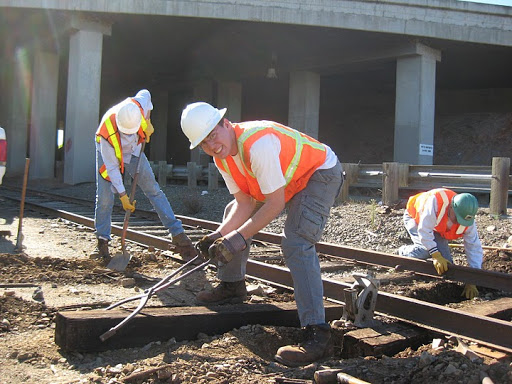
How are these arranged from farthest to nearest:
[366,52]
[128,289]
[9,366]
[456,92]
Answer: [456,92] < [366,52] < [128,289] < [9,366]

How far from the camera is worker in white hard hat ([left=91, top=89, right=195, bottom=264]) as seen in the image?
5.36 meters

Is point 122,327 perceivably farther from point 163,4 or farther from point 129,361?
point 163,4

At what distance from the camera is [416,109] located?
18.6 metres

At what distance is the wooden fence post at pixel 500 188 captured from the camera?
8867mm

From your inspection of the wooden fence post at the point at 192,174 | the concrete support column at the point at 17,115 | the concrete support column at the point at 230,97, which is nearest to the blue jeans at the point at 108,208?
the wooden fence post at the point at 192,174

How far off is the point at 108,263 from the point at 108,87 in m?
30.5

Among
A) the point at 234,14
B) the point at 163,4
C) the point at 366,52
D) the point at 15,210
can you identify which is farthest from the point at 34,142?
the point at 366,52

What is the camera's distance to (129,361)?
3004mm

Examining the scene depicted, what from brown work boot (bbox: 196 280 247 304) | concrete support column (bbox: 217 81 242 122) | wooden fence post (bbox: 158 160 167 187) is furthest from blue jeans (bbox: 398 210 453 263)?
concrete support column (bbox: 217 81 242 122)

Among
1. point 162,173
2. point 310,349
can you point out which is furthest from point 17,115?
point 310,349

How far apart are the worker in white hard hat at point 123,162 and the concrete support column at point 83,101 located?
532 inches

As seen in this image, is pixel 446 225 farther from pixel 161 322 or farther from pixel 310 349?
pixel 161 322

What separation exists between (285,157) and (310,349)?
1.13 metres

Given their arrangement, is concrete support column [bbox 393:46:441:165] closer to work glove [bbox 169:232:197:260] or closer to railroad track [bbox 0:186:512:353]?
railroad track [bbox 0:186:512:353]
